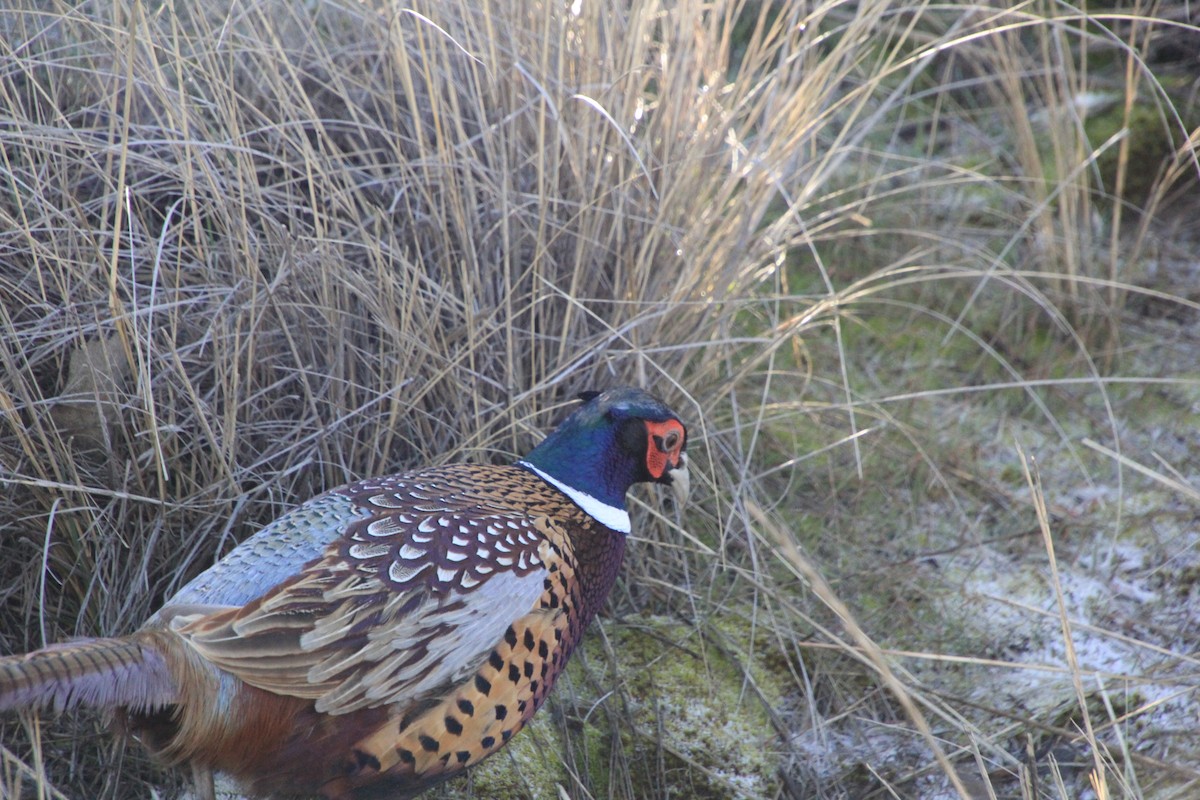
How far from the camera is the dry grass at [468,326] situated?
2582mm

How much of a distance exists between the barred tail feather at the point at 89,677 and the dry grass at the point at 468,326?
528 mm

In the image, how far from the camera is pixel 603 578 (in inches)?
97.3

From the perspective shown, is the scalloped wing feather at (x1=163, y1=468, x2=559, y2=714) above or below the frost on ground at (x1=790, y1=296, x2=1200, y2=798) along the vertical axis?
above

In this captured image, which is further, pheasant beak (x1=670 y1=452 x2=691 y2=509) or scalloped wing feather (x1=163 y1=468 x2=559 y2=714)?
pheasant beak (x1=670 y1=452 x2=691 y2=509)

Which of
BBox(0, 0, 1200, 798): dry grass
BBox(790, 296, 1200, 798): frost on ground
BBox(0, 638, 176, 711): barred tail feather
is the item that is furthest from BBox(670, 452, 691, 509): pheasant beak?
BBox(0, 638, 176, 711): barred tail feather

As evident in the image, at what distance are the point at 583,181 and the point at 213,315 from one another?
1.00m

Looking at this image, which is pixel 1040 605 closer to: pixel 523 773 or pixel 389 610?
pixel 523 773

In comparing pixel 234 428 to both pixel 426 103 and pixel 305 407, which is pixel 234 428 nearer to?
pixel 305 407

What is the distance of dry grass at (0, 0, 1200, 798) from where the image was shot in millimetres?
2582

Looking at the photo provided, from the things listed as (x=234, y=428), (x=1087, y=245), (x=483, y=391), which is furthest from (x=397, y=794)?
(x=1087, y=245)

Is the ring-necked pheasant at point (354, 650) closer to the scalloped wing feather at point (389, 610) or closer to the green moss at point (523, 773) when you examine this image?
the scalloped wing feather at point (389, 610)

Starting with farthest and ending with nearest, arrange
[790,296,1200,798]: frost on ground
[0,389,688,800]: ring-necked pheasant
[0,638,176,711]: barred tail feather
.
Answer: [790,296,1200,798]: frost on ground, [0,389,688,800]: ring-necked pheasant, [0,638,176,711]: barred tail feather

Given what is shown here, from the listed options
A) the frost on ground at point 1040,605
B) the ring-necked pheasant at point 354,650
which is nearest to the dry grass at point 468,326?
the frost on ground at point 1040,605

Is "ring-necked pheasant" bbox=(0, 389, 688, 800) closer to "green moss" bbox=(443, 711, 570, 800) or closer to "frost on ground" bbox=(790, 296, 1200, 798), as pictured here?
"green moss" bbox=(443, 711, 570, 800)
